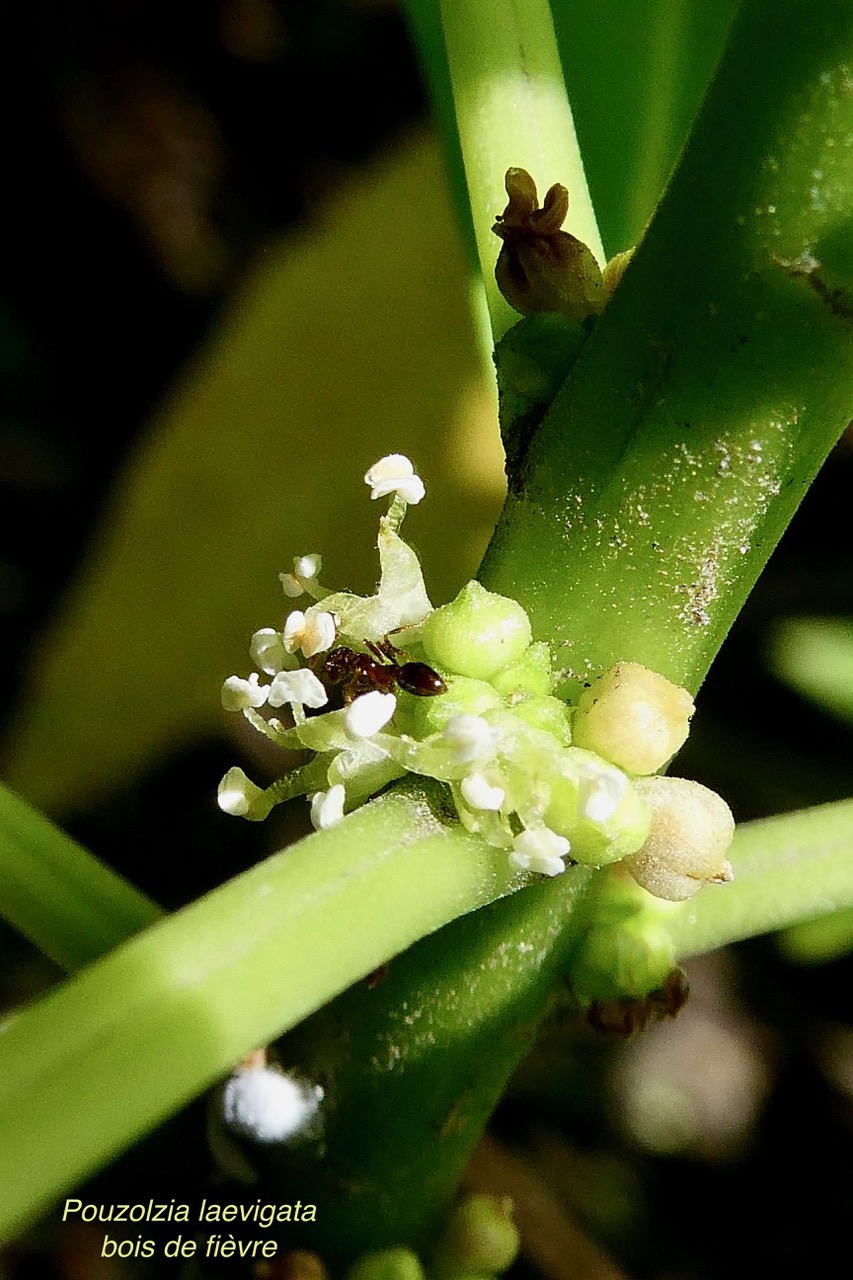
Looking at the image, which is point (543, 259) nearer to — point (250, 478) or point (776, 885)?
point (776, 885)

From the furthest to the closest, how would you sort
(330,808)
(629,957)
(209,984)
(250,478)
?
(250,478)
(629,957)
(330,808)
(209,984)

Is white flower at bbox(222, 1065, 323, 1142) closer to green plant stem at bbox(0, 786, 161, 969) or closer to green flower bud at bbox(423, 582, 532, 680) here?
green plant stem at bbox(0, 786, 161, 969)

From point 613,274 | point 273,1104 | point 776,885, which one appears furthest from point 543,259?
point 273,1104

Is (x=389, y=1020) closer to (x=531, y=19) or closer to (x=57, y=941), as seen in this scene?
(x=57, y=941)

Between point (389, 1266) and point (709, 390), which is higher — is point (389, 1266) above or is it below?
below

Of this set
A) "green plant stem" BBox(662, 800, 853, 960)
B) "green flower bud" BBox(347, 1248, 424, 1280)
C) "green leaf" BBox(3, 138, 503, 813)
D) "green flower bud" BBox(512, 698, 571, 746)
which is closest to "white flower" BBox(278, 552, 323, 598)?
"green flower bud" BBox(512, 698, 571, 746)

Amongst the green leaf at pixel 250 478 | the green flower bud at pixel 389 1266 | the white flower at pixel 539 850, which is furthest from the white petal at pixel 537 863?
the green leaf at pixel 250 478

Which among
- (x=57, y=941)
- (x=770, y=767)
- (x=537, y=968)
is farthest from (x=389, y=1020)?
(x=770, y=767)
